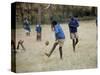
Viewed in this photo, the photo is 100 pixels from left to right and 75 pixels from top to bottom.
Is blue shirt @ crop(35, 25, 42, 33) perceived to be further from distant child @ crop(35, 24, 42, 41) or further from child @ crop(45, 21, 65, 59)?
child @ crop(45, 21, 65, 59)

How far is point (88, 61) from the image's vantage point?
2.72 metres

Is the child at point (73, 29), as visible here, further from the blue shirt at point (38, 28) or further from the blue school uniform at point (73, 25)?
the blue shirt at point (38, 28)

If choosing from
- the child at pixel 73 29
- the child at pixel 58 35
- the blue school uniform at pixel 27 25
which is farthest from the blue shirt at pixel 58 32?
the blue school uniform at pixel 27 25

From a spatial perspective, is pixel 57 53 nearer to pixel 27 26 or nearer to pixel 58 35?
pixel 58 35

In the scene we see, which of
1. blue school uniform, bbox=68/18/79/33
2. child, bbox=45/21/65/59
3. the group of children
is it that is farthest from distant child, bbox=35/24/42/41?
blue school uniform, bbox=68/18/79/33

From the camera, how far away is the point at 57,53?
255cm

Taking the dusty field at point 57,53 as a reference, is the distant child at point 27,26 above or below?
above

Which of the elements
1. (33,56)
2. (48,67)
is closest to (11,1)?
(33,56)

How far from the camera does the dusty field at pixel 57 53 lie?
7.83 ft

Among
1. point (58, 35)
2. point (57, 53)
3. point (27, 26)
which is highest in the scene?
point (27, 26)

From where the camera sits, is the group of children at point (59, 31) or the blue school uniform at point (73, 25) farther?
the blue school uniform at point (73, 25)

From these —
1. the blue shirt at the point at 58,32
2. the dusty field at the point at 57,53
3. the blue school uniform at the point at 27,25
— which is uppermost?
the blue school uniform at the point at 27,25

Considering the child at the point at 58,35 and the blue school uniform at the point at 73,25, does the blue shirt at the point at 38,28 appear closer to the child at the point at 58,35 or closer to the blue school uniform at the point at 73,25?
the child at the point at 58,35

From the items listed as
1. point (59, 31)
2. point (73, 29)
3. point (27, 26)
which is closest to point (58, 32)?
point (59, 31)
